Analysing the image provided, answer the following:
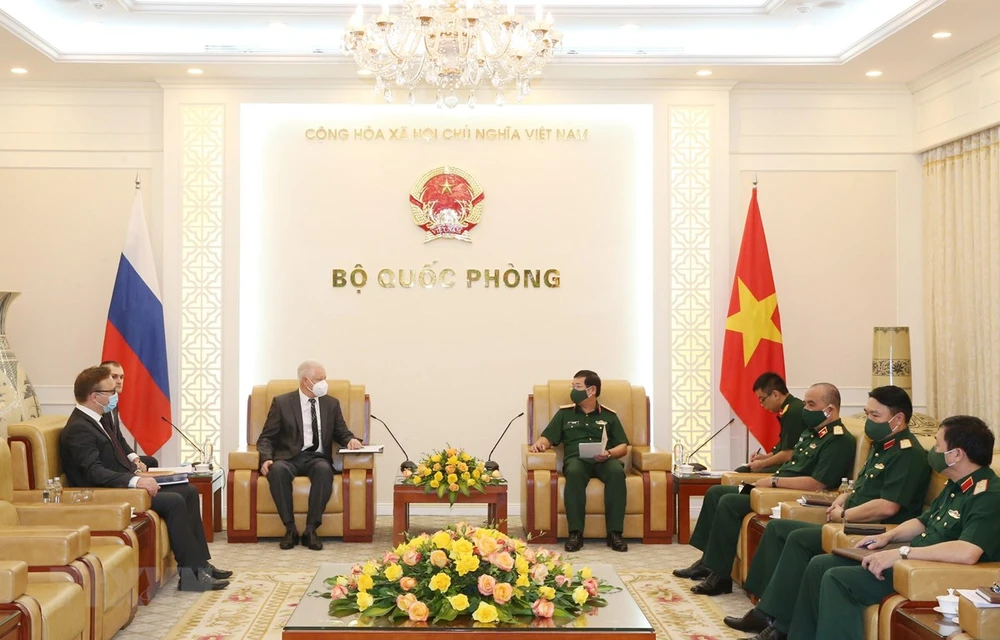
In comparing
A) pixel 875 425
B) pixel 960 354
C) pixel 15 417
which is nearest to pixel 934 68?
pixel 960 354

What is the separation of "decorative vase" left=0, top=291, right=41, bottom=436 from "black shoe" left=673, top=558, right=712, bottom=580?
4.70 m

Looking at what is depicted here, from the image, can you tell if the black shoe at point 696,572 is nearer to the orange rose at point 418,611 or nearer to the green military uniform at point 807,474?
the green military uniform at point 807,474

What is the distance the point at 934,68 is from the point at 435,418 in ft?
15.9

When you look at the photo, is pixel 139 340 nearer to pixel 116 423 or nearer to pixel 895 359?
pixel 116 423

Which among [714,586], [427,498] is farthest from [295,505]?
[714,586]

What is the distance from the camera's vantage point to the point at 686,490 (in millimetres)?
7266

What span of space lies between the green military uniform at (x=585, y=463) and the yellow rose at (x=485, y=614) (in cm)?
336

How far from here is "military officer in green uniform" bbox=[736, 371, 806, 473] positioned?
6.66 metres

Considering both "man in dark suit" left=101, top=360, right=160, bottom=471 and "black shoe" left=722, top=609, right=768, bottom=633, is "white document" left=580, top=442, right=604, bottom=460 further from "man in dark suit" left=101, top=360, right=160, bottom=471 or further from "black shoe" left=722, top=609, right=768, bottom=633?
"man in dark suit" left=101, top=360, right=160, bottom=471

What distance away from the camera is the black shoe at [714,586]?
584cm

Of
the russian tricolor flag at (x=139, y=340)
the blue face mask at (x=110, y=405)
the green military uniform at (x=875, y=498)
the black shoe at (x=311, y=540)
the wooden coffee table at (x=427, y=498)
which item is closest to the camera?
the green military uniform at (x=875, y=498)

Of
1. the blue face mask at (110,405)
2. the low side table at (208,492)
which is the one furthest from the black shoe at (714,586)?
the blue face mask at (110,405)

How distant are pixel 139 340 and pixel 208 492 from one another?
4.65 feet

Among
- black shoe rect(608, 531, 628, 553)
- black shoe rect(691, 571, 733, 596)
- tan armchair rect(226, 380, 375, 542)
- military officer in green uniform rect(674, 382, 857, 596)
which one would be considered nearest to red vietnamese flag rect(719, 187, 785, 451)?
black shoe rect(608, 531, 628, 553)
